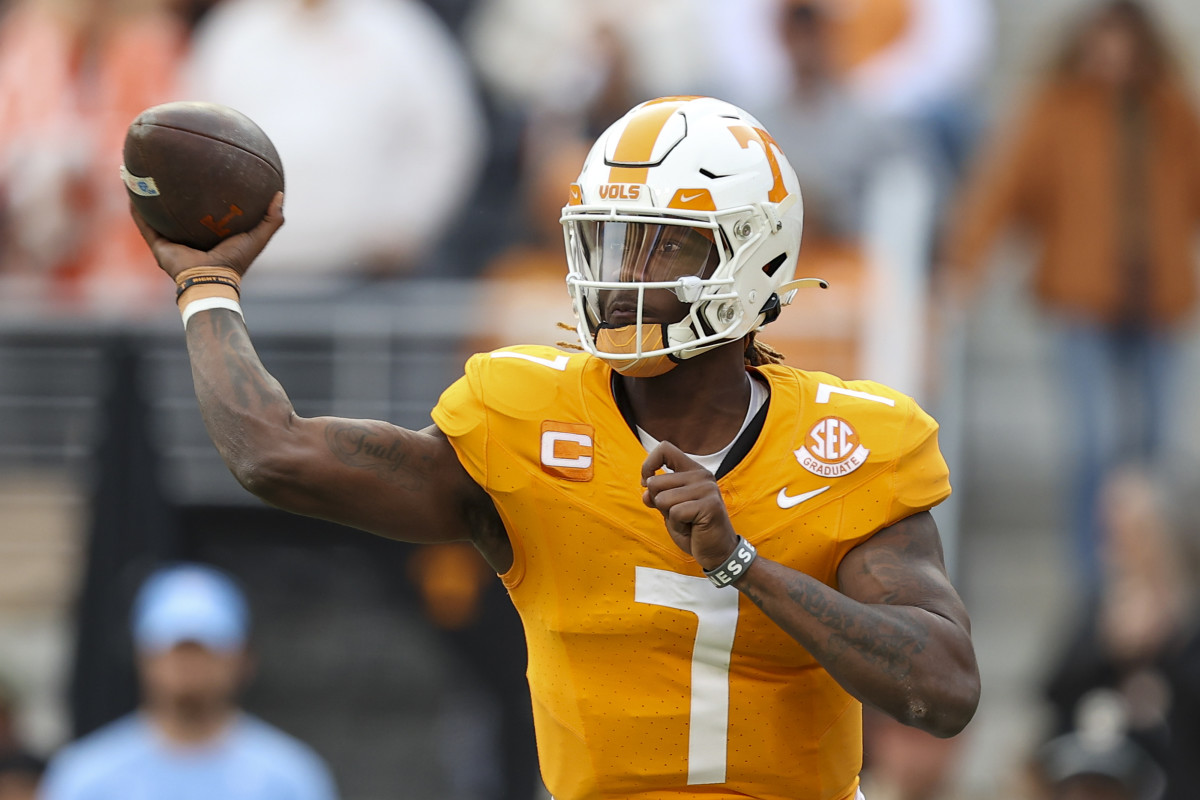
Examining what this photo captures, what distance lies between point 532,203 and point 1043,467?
289cm

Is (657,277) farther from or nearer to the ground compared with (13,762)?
farther from the ground

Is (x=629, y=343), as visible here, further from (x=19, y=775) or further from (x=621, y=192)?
(x=19, y=775)

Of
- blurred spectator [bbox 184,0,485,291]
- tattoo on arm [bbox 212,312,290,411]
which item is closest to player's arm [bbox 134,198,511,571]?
tattoo on arm [bbox 212,312,290,411]

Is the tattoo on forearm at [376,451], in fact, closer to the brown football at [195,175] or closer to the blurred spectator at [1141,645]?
the brown football at [195,175]

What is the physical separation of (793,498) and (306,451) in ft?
2.81

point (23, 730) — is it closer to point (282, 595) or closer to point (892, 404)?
point (282, 595)

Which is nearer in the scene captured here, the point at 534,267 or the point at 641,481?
the point at 641,481

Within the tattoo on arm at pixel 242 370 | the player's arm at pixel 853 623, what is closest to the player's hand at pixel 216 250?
the tattoo on arm at pixel 242 370

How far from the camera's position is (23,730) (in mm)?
6793

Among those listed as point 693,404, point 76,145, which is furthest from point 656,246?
point 76,145

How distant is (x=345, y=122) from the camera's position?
7348 millimetres

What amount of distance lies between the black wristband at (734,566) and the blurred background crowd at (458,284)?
4101 mm

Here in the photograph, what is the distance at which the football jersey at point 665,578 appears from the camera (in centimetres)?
316

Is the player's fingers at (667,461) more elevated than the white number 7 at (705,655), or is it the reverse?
the player's fingers at (667,461)
